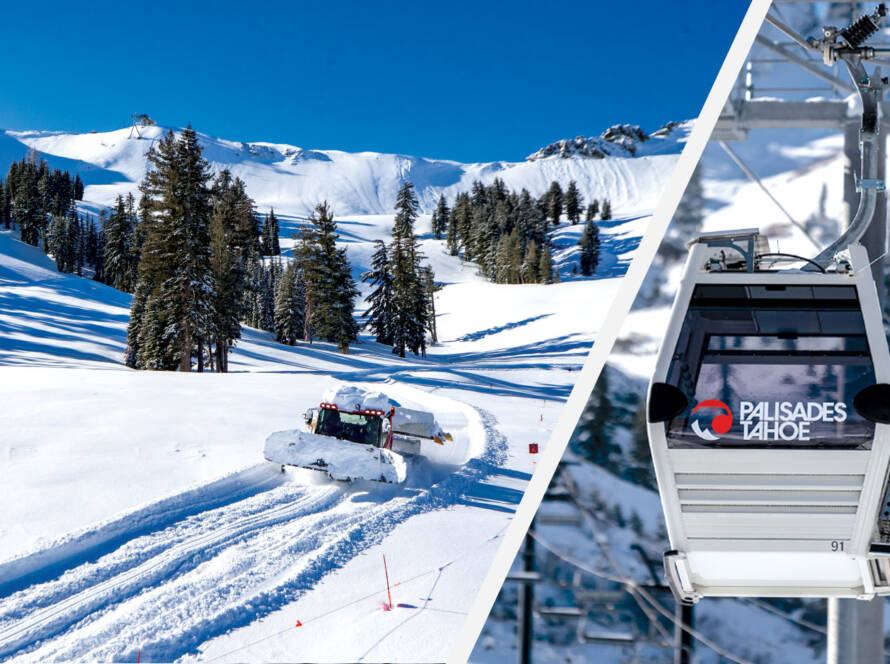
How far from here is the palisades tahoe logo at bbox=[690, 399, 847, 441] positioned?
316 centimetres

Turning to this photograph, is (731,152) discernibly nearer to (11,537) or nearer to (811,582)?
(811,582)

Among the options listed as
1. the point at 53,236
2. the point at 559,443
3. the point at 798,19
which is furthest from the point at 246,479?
the point at 53,236

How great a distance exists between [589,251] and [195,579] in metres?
75.9

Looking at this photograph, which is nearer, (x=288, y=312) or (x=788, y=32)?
(x=788, y=32)

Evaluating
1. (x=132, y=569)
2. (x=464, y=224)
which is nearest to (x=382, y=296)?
(x=132, y=569)

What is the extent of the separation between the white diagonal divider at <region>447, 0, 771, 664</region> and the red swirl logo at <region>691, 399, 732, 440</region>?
1.26m

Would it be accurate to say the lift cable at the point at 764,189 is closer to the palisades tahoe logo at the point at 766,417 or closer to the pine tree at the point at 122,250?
the palisades tahoe logo at the point at 766,417

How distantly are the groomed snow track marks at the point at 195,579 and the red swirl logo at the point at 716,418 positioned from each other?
498cm

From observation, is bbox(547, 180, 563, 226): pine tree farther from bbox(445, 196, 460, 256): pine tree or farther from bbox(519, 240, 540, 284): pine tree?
bbox(519, 240, 540, 284): pine tree

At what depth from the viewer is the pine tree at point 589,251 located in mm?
79000

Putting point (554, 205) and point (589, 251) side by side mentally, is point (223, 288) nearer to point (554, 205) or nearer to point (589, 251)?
point (589, 251)

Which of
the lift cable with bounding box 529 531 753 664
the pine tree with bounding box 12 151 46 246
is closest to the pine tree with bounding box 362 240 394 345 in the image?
the lift cable with bounding box 529 531 753 664

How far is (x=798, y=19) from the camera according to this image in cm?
523

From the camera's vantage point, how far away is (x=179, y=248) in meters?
31.4
